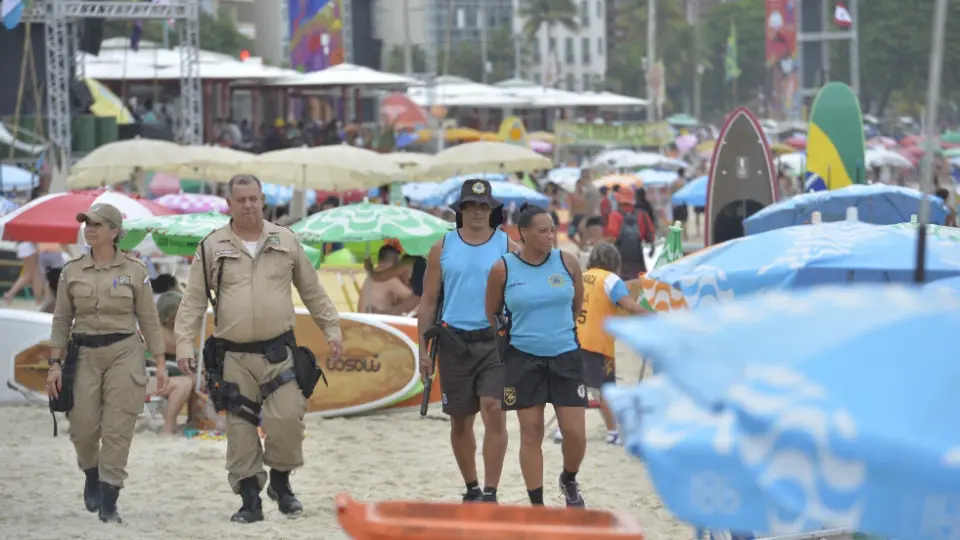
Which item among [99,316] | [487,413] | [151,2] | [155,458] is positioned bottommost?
[155,458]

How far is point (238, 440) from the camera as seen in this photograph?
7.27 m

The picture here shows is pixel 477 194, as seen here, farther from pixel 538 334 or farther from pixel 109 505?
pixel 109 505

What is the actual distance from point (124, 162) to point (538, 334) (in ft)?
44.9

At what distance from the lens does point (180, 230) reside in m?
11.1

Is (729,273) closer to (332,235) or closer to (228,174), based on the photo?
(332,235)

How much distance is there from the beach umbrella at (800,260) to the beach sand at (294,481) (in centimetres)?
213

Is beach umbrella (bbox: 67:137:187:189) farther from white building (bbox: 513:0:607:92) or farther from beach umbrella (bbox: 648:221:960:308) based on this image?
white building (bbox: 513:0:607:92)

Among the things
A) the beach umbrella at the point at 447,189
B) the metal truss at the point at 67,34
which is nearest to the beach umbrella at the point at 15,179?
the metal truss at the point at 67,34

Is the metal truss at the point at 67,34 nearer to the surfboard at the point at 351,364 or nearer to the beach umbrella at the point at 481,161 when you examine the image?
the beach umbrella at the point at 481,161

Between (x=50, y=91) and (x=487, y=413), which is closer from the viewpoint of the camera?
(x=487, y=413)

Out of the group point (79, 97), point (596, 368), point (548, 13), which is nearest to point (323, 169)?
point (596, 368)

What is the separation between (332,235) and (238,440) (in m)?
5.50

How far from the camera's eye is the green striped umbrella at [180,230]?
1104cm

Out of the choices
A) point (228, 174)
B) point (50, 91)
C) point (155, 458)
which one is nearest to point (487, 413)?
point (155, 458)
